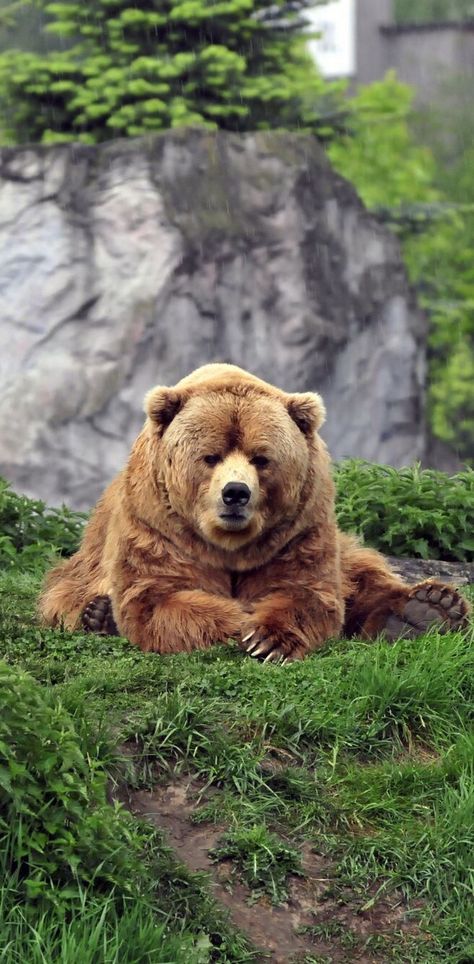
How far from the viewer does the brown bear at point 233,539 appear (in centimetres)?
462

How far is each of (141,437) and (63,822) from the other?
6.72 feet

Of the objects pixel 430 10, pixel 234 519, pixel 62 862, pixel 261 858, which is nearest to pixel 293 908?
pixel 261 858

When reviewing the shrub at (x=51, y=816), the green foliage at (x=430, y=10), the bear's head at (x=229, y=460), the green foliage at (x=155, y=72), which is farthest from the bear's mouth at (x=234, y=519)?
the green foliage at (x=430, y=10)

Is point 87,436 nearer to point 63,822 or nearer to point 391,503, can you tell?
point 391,503

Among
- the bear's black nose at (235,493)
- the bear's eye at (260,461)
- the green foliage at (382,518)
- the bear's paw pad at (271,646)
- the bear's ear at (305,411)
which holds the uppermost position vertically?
the bear's ear at (305,411)

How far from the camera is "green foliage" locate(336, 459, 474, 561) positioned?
21.6ft

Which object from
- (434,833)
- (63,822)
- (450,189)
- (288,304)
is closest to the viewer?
(63,822)

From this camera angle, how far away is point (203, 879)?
3.43 metres

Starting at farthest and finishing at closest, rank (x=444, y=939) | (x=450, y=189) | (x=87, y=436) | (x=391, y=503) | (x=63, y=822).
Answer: (x=450, y=189) → (x=87, y=436) → (x=391, y=503) → (x=444, y=939) → (x=63, y=822)

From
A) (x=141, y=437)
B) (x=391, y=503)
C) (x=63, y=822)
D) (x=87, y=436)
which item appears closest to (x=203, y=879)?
(x=63, y=822)

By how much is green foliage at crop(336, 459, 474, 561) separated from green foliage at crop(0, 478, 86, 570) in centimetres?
133

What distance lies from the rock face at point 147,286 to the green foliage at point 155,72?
66 cm

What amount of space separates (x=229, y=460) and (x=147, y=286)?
638cm

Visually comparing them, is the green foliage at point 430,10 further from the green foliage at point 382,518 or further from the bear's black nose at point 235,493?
the bear's black nose at point 235,493
